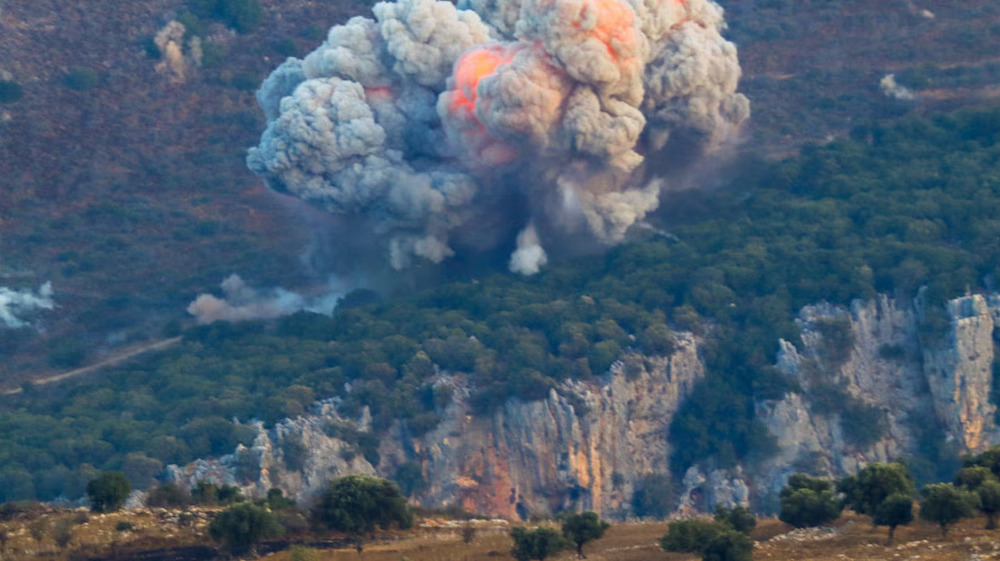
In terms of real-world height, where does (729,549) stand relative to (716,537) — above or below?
below

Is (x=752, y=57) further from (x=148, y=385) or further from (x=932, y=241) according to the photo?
(x=148, y=385)

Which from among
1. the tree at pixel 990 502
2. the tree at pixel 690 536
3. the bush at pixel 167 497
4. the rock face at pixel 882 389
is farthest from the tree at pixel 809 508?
the rock face at pixel 882 389

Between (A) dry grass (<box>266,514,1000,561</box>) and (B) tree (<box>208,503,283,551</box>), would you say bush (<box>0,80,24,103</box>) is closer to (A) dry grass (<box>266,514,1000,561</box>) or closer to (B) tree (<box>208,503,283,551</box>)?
(A) dry grass (<box>266,514,1000,561</box>)

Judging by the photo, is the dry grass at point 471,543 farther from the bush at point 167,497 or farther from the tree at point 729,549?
the bush at point 167,497

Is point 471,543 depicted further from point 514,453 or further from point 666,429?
point 666,429

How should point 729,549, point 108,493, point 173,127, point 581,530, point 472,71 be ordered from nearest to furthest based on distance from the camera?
1. point 729,549
2. point 581,530
3. point 108,493
4. point 472,71
5. point 173,127

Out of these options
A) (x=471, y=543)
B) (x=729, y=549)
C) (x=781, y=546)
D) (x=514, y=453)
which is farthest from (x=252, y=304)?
(x=729, y=549)

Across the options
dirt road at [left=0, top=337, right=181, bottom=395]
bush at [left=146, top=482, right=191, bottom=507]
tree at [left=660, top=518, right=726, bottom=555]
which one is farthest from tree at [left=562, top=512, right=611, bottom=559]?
dirt road at [left=0, top=337, right=181, bottom=395]
